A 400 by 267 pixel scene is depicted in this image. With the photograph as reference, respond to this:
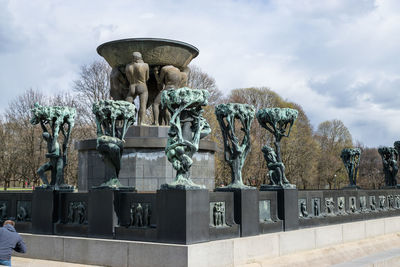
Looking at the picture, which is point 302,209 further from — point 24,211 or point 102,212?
point 24,211

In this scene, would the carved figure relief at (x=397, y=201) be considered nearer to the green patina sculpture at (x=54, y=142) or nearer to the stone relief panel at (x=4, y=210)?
the green patina sculpture at (x=54, y=142)

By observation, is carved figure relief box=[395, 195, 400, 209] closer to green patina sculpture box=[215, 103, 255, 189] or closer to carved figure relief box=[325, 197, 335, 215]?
carved figure relief box=[325, 197, 335, 215]

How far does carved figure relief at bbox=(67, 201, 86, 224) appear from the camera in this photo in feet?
35.7

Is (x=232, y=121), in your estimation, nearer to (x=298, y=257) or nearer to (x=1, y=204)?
(x=298, y=257)

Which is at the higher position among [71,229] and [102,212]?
[102,212]

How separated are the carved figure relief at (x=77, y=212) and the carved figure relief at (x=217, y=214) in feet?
9.77

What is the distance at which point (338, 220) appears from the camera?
14.2m

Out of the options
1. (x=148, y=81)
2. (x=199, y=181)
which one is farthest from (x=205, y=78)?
(x=199, y=181)

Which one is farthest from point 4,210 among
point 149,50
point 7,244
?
point 149,50

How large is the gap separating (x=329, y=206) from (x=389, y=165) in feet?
32.1

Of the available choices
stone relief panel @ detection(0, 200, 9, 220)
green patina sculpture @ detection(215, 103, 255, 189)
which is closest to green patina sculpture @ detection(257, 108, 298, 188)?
green patina sculpture @ detection(215, 103, 255, 189)

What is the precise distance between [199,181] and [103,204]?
197 inches

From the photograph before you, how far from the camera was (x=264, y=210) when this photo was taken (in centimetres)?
1160

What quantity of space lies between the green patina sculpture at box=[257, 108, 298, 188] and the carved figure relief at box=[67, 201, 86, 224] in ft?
15.7
